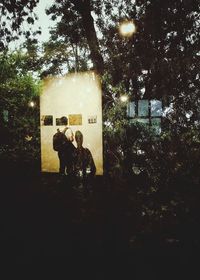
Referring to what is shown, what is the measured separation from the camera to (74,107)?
825cm

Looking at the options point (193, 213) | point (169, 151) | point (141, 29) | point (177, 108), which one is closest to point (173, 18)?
point (141, 29)

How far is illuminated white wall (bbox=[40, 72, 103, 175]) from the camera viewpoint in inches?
312

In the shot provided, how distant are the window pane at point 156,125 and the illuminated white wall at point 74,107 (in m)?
1.60

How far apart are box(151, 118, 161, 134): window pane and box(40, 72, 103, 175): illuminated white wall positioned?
1.60m

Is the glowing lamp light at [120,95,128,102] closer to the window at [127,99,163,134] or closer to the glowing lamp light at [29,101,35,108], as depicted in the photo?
the window at [127,99,163,134]

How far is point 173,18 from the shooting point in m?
12.4

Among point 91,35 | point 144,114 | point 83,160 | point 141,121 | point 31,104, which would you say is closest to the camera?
point 83,160

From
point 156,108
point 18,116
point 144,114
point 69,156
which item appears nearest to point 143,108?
point 144,114

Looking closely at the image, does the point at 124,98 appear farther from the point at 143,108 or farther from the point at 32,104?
the point at 32,104

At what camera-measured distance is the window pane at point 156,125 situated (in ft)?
28.8

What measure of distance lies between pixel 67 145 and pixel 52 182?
2899mm

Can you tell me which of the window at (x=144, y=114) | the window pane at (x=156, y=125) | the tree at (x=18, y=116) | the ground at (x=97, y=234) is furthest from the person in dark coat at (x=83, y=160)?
the tree at (x=18, y=116)

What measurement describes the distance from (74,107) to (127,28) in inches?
233

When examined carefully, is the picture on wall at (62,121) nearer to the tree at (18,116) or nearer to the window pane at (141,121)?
the window pane at (141,121)
